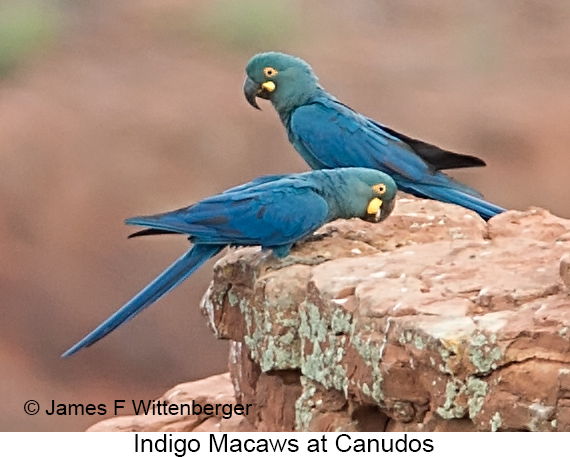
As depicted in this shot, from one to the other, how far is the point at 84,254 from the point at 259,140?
0.78 metres

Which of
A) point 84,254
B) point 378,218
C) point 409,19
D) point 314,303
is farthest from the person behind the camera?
point 409,19

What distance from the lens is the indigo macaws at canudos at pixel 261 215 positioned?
1.99 metres

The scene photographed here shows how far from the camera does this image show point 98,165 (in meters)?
3.35

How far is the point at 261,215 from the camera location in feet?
6.53

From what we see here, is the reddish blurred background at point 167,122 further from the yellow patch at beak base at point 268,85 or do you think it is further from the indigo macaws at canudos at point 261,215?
the indigo macaws at canudos at point 261,215

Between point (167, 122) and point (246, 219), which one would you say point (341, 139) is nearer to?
point (246, 219)

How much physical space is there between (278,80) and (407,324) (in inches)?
47.4

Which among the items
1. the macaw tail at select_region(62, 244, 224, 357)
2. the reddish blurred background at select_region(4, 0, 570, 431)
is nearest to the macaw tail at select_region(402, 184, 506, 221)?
the macaw tail at select_region(62, 244, 224, 357)

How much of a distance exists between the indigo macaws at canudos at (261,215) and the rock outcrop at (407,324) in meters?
0.06

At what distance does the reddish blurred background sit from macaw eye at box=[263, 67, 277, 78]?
862 mm

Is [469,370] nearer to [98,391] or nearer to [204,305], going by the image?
[204,305]

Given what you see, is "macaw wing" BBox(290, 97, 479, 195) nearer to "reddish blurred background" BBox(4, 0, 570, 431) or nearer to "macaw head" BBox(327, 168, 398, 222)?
"macaw head" BBox(327, 168, 398, 222)

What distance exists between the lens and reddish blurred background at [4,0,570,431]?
3221mm
